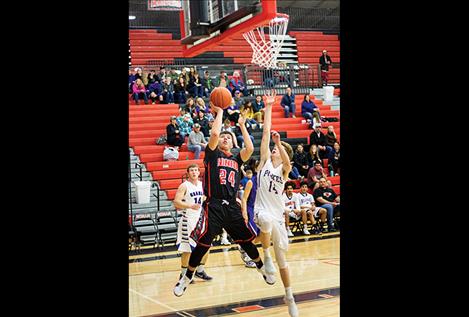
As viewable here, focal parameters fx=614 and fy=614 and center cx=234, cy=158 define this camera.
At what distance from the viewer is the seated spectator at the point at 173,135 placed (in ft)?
44.6

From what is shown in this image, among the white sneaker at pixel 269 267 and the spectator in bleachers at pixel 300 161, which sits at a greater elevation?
the spectator in bleachers at pixel 300 161

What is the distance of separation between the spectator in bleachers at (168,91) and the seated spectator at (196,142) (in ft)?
8.53

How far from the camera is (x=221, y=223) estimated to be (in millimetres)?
5820

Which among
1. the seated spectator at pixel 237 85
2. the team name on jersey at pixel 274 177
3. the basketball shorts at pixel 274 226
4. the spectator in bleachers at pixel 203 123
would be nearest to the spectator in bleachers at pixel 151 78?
the seated spectator at pixel 237 85

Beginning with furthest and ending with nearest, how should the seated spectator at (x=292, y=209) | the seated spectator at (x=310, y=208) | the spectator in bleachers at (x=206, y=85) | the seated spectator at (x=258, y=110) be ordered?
the spectator in bleachers at (x=206, y=85) < the seated spectator at (x=258, y=110) < the seated spectator at (x=310, y=208) < the seated spectator at (x=292, y=209)

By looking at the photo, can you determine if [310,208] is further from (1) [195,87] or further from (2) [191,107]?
(1) [195,87]

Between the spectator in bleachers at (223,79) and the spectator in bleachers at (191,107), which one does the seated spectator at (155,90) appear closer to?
the spectator in bleachers at (191,107)

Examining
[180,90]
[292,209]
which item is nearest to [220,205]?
[292,209]

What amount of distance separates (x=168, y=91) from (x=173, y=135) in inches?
103
